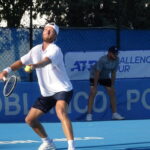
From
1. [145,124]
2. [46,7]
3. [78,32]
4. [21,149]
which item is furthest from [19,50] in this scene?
[21,149]

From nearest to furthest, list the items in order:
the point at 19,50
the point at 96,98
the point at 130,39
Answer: the point at 96,98 < the point at 19,50 < the point at 130,39

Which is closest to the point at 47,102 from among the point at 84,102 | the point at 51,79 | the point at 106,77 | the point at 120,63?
the point at 51,79

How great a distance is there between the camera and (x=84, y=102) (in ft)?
43.8

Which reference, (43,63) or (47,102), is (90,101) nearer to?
(47,102)

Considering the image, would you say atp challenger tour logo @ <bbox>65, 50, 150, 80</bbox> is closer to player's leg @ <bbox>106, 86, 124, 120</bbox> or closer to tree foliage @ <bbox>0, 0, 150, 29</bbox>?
tree foliage @ <bbox>0, 0, 150, 29</bbox>

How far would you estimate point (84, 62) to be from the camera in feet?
52.5

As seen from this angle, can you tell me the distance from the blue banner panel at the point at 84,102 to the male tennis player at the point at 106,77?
0.66 ft

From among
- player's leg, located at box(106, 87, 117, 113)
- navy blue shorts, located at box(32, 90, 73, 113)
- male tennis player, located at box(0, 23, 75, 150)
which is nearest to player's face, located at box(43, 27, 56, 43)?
male tennis player, located at box(0, 23, 75, 150)

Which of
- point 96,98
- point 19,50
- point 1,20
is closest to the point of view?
point 96,98

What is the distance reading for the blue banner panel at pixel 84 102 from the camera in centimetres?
1282

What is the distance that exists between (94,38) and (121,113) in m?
3.43

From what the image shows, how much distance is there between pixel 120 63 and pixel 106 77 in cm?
308

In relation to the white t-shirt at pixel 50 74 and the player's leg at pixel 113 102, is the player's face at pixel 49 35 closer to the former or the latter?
the white t-shirt at pixel 50 74

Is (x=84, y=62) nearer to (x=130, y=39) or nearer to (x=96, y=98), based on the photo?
(x=130, y=39)
